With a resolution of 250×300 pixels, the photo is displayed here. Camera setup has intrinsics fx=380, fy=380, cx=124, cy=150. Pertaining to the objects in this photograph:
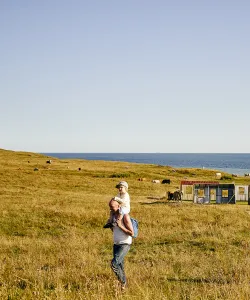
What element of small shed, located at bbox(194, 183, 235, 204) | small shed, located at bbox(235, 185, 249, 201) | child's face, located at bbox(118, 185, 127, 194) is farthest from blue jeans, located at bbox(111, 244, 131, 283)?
small shed, located at bbox(235, 185, 249, 201)

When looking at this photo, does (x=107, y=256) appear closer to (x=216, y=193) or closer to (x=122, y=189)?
(x=122, y=189)

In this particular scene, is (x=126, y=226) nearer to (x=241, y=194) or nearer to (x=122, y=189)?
(x=122, y=189)

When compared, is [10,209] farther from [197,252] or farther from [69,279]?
[69,279]

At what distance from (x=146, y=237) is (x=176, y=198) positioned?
75.3 ft

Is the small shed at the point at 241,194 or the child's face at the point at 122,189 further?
the small shed at the point at 241,194

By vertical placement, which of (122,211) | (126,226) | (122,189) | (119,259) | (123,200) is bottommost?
(119,259)

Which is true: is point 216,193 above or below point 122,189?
below

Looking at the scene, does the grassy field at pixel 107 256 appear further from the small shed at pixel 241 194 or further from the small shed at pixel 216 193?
the small shed at pixel 241 194

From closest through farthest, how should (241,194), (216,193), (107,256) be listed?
(107,256)
(216,193)
(241,194)

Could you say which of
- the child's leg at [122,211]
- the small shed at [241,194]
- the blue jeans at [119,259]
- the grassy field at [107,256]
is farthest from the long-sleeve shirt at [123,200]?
the small shed at [241,194]

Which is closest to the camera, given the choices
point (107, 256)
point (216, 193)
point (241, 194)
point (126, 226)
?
Result: point (126, 226)

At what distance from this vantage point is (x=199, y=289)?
8.44 m

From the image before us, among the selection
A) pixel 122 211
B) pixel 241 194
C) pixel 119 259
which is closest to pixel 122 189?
pixel 122 211

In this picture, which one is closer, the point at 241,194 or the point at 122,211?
the point at 122,211
